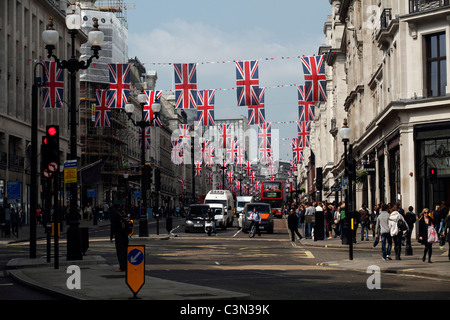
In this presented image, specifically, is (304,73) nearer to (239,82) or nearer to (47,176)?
(239,82)

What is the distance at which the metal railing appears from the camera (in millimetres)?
34688

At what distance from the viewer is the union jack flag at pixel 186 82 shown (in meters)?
39.6

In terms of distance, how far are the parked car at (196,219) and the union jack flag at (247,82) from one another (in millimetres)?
10303

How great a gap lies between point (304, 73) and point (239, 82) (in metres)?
3.36

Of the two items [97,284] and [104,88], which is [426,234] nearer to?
[97,284]

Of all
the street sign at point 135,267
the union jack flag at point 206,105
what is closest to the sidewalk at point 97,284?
the street sign at point 135,267

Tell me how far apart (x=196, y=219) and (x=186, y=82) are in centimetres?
1085

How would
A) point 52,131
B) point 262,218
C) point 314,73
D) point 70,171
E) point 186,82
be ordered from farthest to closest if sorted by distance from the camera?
point 262,218, point 186,82, point 314,73, point 70,171, point 52,131

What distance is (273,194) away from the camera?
295 ft

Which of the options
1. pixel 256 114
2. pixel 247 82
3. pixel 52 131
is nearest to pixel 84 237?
pixel 52 131

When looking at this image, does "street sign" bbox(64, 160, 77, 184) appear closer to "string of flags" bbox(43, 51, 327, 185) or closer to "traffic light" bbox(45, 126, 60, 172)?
"traffic light" bbox(45, 126, 60, 172)

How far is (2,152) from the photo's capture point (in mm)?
57344
